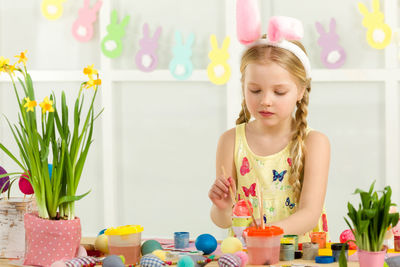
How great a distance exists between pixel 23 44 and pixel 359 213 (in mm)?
3465

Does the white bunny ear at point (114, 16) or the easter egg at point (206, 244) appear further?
the white bunny ear at point (114, 16)

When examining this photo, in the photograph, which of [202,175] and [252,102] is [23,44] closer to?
[202,175]

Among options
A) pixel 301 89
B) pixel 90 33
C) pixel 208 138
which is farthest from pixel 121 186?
pixel 301 89

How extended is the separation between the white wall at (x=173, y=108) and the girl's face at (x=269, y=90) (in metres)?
1.90

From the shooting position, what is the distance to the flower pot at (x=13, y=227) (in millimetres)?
1554

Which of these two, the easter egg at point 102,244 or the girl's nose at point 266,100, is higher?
the girl's nose at point 266,100

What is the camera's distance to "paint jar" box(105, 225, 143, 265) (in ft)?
4.69

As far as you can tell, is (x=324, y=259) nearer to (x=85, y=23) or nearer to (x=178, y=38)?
(x=178, y=38)

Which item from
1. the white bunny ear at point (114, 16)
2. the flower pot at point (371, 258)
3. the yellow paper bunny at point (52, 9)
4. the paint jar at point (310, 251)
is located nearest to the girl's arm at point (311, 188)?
the paint jar at point (310, 251)

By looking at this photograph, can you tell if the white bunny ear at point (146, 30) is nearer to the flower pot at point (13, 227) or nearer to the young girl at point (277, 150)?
the young girl at point (277, 150)

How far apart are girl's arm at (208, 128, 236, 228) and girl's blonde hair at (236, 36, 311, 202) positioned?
13 cm

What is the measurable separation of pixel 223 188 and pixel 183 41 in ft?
7.70

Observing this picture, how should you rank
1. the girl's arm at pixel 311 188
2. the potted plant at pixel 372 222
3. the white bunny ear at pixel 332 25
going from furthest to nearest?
the white bunny ear at pixel 332 25 < the girl's arm at pixel 311 188 < the potted plant at pixel 372 222

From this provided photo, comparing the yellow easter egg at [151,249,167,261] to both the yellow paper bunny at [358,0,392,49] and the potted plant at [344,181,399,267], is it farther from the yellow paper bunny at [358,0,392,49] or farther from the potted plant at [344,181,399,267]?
the yellow paper bunny at [358,0,392,49]
